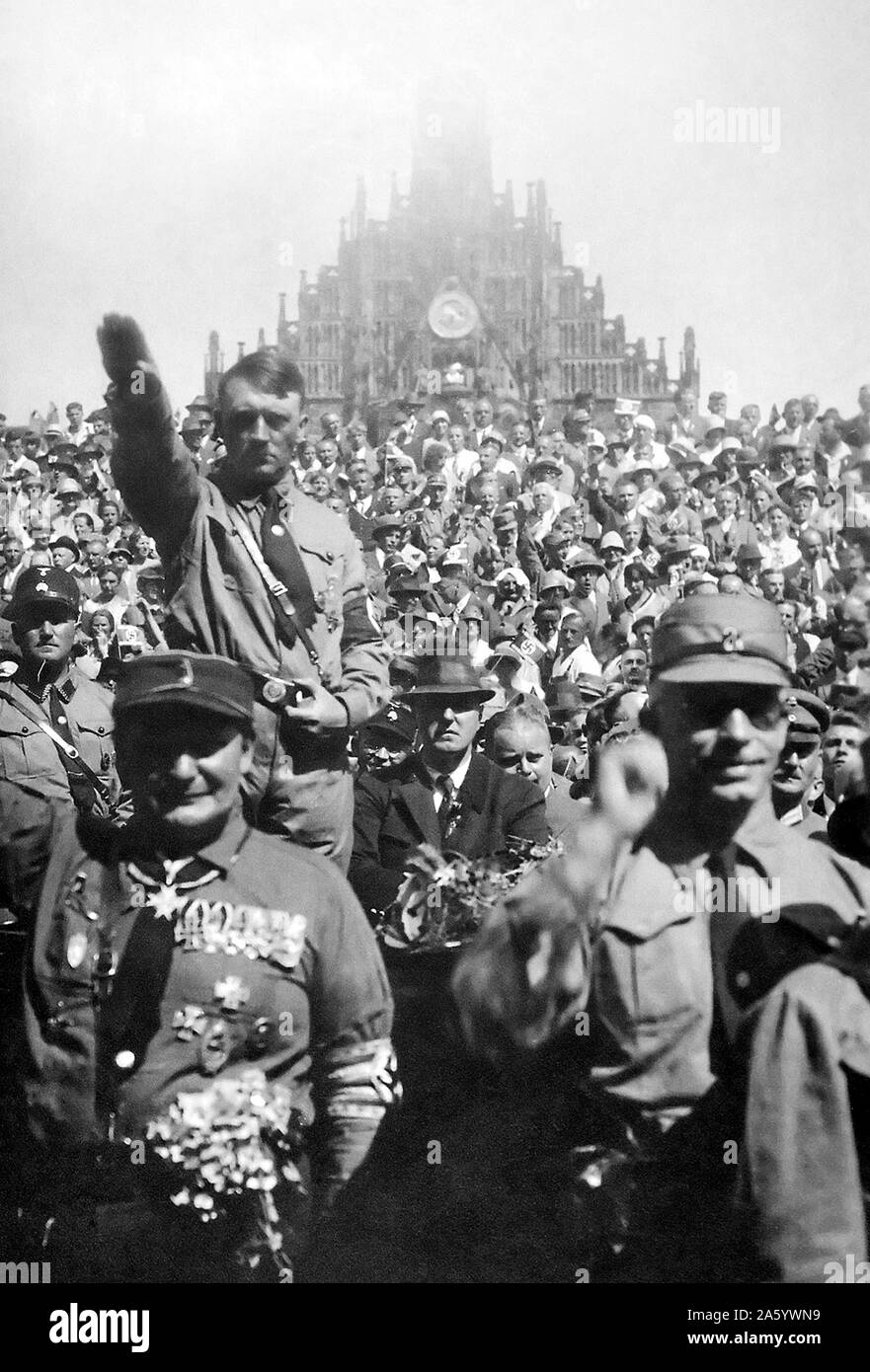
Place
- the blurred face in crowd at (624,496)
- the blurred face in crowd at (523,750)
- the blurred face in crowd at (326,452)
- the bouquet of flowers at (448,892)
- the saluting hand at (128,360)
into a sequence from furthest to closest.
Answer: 1. the blurred face in crowd at (624,496)
2. the blurred face in crowd at (326,452)
3. the blurred face in crowd at (523,750)
4. the bouquet of flowers at (448,892)
5. the saluting hand at (128,360)

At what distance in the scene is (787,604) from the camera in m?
6.25

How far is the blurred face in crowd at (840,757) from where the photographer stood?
6012 millimetres

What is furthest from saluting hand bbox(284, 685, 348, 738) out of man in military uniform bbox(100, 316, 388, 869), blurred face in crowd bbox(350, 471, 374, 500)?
blurred face in crowd bbox(350, 471, 374, 500)

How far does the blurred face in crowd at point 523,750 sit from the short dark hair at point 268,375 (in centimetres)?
133

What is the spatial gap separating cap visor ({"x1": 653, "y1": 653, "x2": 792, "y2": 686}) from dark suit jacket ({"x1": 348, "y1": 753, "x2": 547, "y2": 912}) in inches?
25.5

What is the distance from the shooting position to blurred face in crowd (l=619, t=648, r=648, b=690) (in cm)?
619

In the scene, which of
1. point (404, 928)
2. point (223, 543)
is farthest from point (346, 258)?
point (404, 928)

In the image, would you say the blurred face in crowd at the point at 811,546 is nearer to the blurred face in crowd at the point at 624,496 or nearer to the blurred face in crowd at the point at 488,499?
the blurred face in crowd at the point at 624,496

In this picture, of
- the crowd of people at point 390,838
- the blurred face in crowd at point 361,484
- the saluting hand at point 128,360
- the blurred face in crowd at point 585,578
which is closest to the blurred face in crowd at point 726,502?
the crowd of people at point 390,838

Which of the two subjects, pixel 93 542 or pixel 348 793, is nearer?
pixel 348 793

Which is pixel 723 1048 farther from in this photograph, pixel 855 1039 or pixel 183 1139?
pixel 183 1139

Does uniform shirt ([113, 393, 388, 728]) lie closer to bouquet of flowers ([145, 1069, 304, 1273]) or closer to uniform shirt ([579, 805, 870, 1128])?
uniform shirt ([579, 805, 870, 1128])

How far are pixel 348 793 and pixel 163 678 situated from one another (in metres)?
0.73

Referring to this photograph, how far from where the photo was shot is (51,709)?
20.7ft
